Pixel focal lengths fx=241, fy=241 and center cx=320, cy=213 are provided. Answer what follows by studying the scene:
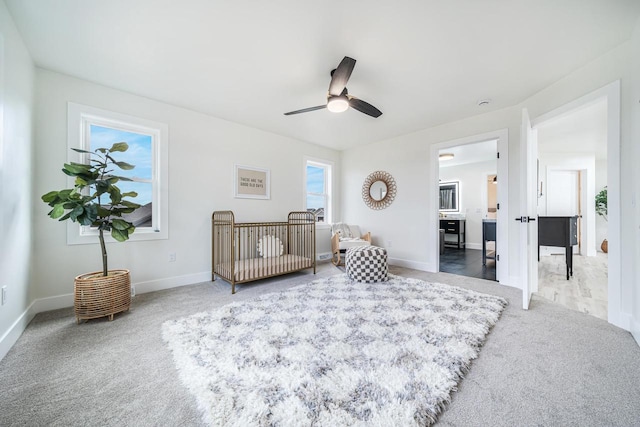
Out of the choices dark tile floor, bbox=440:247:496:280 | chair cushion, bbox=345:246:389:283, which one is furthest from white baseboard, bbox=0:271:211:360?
dark tile floor, bbox=440:247:496:280

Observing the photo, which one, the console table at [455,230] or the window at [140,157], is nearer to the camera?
Result: the window at [140,157]

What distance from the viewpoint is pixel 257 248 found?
3783 mm

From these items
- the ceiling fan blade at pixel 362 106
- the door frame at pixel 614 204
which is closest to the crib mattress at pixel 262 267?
the ceiling fan blade at pixel 362 106

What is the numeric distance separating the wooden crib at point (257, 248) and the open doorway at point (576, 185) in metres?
3.55

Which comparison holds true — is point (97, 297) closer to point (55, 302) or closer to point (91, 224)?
point (91, 224)

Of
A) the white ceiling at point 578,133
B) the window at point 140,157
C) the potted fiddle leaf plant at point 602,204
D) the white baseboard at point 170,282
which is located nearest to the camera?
the window at point 140,157

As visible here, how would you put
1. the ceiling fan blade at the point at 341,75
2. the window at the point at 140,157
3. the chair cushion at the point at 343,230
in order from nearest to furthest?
1. the ceiling fan blade at the point at 341,75
2. the window at the point at 140,157
3. the chair cushion at the point at 343,230

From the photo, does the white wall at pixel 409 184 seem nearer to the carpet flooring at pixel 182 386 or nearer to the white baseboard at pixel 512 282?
the white baseboard at pixel 512 282

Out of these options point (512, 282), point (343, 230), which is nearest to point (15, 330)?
point (343, 230)

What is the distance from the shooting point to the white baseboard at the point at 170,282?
284cm

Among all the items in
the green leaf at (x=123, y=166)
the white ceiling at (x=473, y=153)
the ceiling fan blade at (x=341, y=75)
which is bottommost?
the green leaf at (x=123, y=166)

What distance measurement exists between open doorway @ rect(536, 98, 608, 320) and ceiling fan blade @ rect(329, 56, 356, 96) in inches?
145

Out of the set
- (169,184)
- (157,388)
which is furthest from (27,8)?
(157,388)

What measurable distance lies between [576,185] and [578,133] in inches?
79.1
